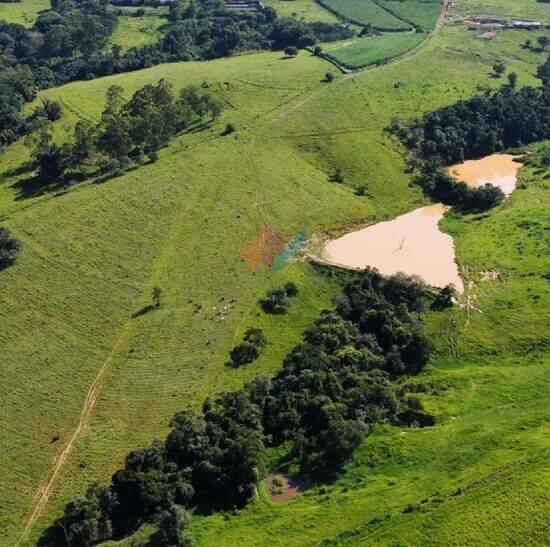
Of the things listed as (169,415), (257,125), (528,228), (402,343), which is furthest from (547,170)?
(169,415)

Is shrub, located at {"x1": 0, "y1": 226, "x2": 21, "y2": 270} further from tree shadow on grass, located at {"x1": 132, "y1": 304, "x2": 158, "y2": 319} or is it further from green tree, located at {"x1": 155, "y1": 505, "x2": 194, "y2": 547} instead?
green tree, located at {"x1": 155, "y1": 505, "x2": 194, "y2": 547}

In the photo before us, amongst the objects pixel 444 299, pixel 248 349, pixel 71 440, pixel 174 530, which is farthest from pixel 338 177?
pixel 174 530

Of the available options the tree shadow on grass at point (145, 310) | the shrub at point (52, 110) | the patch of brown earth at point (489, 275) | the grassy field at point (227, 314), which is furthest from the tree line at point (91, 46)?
the patch of brown earth at point (489, 275)

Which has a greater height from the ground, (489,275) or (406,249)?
(489,275)

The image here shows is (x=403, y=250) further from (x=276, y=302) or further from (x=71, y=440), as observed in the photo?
(x=71, y=440)

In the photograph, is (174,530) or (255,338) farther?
(255,338)

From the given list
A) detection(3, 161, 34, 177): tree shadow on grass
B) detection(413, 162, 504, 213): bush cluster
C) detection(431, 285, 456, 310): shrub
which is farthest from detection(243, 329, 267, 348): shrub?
detection(3, 161, 34, 177): tree shadow on grass

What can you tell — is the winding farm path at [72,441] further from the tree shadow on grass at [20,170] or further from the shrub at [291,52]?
the shrub at [291,52]

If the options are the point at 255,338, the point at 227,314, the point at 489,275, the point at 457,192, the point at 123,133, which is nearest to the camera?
the point at 255,338
